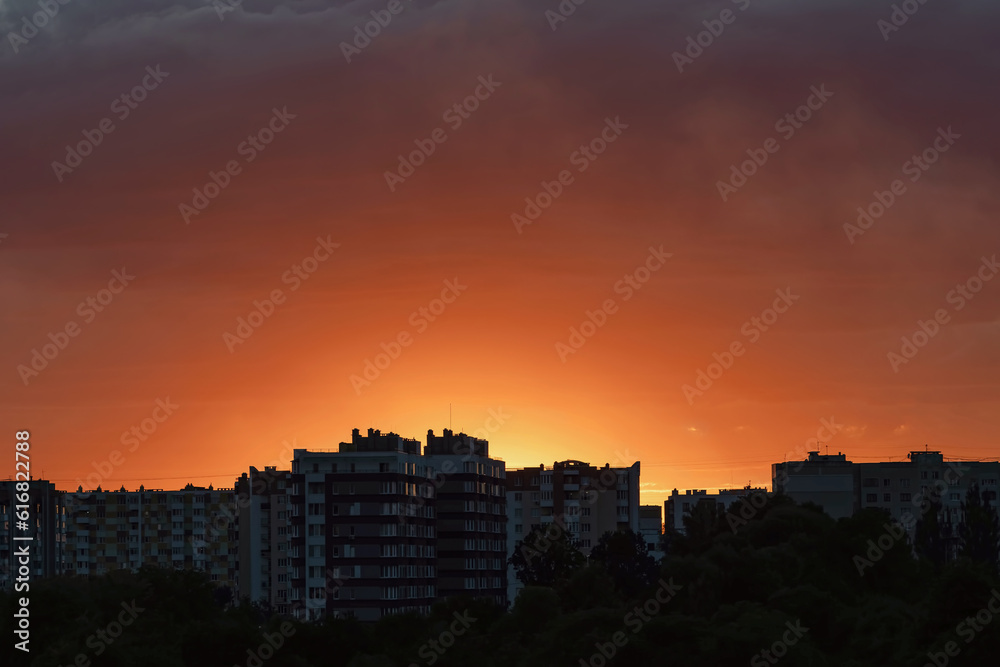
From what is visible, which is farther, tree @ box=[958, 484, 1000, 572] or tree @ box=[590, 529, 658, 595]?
tree @ box=[590, 529, 658, 595]

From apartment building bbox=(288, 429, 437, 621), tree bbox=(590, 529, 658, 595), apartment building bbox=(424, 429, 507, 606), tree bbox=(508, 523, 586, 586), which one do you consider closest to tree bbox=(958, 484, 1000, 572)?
tree bbox=(590, 529, 658, 595)

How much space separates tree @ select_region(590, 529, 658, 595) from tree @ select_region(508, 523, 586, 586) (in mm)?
2828

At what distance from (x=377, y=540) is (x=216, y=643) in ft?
246

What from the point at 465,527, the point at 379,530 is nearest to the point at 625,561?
the point at 465,527

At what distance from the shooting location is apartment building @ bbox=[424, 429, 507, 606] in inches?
7298

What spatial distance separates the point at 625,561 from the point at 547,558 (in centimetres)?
830

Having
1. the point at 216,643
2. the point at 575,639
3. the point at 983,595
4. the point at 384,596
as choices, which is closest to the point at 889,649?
the point at 983,595

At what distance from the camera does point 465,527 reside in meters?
187

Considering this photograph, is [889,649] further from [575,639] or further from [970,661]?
[575,639]

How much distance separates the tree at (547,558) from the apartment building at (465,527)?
4452mm

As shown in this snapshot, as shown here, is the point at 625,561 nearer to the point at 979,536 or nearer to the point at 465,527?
the point at 465,527

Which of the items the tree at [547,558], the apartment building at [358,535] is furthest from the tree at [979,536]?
the apartment building at [358,535]

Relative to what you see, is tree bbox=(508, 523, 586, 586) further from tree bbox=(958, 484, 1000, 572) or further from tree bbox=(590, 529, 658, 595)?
tree bbox=(958, 484, 1000, 572)

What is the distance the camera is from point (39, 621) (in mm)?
92812
